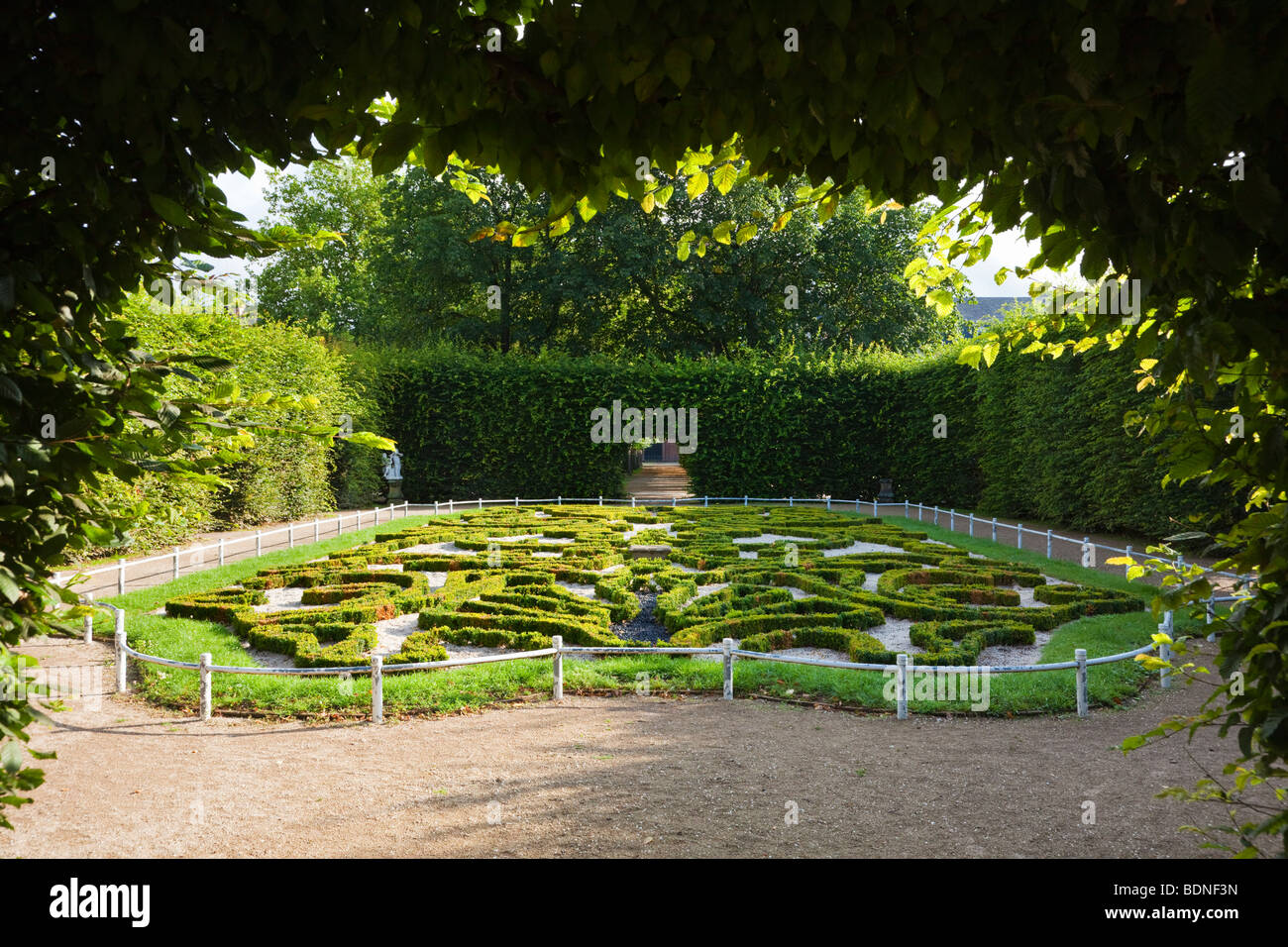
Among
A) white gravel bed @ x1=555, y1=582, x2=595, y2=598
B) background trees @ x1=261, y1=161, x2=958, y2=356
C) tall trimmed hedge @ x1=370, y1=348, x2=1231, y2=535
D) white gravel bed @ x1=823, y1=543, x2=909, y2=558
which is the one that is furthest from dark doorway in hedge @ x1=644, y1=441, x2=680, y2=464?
white gravel bed @ x1=555, y1=582, x2=595, y2=598

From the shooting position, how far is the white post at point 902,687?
780 centimetres

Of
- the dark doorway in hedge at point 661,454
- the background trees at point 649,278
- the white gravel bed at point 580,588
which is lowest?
the white gravel bed at point 580,588

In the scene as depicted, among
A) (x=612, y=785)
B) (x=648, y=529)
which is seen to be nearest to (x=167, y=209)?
(x=612, y=785)

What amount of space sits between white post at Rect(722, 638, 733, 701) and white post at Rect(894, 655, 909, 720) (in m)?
1.57

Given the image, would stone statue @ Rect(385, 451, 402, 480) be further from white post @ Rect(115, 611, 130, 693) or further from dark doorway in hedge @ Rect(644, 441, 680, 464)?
dark doorway in hedge @ Rect(644, 441, 680, 464)

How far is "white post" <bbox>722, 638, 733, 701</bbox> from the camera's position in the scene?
8.41 metres

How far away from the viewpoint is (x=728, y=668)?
846cm

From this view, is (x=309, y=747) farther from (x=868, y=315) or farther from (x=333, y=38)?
(x=868, y=315)

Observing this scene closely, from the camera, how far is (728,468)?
95.5ft

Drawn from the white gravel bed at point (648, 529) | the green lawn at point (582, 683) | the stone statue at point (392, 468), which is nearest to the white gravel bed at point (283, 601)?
the green lawn at point (582, 683)

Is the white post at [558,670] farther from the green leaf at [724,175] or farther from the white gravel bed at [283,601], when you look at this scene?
the green leaf at [724,175]

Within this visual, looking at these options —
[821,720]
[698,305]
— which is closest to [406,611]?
[821,720]

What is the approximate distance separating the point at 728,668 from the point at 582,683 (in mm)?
1509

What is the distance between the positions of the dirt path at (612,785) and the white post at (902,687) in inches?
5.0
